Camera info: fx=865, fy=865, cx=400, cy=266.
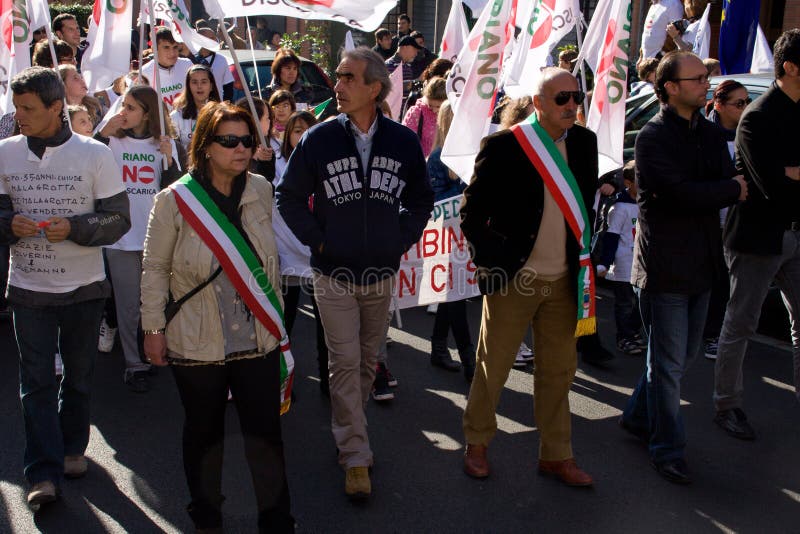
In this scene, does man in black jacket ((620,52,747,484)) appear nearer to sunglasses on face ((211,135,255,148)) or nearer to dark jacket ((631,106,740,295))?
dark jacket ((631,106,740,295))

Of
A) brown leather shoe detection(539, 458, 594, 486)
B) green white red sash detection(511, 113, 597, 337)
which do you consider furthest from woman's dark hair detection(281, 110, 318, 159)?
brown leather shoe detection(539, 458, 594, 486)

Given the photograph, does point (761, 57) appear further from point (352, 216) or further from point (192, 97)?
point (352, 216)

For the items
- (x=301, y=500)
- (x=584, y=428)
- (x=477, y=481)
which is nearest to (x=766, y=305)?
(x=584, y=428)

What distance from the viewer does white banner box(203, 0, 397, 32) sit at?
5406 millimetres

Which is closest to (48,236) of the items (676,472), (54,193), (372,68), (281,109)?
(54,193)

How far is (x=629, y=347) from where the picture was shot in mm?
6230

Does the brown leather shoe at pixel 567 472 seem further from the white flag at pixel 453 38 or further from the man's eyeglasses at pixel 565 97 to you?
the white flag at pixel 453 38

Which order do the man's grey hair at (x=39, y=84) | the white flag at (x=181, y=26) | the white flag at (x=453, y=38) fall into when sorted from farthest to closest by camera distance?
the white flag at (x=453, y=38) → the white flag at (x=181, y=26) → the man's grey hair at (x=39, y=84)

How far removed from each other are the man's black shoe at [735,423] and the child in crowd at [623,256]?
1.42 metres

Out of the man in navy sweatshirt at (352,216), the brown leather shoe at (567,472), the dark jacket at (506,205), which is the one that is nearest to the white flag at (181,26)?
the man in navy sweatshirt at (352,216)

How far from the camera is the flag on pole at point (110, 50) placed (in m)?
6.19

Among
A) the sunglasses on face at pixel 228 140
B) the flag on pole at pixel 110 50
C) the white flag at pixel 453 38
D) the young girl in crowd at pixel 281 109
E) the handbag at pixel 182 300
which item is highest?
the white flag at pixel 453 38

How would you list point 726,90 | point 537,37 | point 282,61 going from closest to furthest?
point 726,90
point 537,37
point 282,61

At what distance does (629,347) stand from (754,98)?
2194 millimetres
